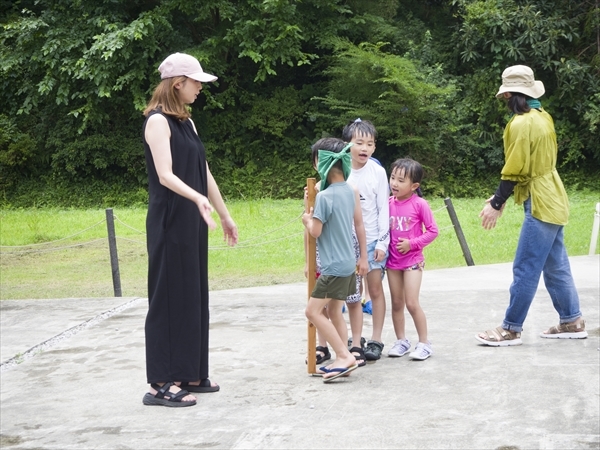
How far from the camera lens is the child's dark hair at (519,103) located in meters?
6.07

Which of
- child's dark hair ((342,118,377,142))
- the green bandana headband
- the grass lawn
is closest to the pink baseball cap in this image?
the green bandana headband

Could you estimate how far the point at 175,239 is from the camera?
4.95 metres

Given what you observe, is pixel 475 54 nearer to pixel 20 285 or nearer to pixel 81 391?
pixel 20 285

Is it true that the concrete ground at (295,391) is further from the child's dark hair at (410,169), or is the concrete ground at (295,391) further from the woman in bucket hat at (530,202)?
the child's dark hair at (410,169)

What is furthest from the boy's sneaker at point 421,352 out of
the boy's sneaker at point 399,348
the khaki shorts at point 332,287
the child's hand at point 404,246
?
the khaki shorts at point 332,287

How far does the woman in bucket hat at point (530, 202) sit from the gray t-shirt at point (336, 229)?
114 centimetres

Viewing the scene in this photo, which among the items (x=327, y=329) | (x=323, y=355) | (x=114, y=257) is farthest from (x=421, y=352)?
(x=114, y=257)

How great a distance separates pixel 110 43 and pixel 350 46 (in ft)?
19.2

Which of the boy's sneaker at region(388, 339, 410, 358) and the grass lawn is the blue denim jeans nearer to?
the boy's sneaker at region(388, 339, 410, 358)

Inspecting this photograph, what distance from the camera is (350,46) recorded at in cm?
2220

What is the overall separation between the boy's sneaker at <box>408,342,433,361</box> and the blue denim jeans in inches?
28.0

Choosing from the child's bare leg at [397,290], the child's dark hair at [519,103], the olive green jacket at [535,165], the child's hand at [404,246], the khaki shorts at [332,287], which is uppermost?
the child's dark hair at [519,103]

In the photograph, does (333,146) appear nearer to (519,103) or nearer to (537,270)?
(519,103)

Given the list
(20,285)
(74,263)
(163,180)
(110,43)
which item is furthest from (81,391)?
(110,43)
